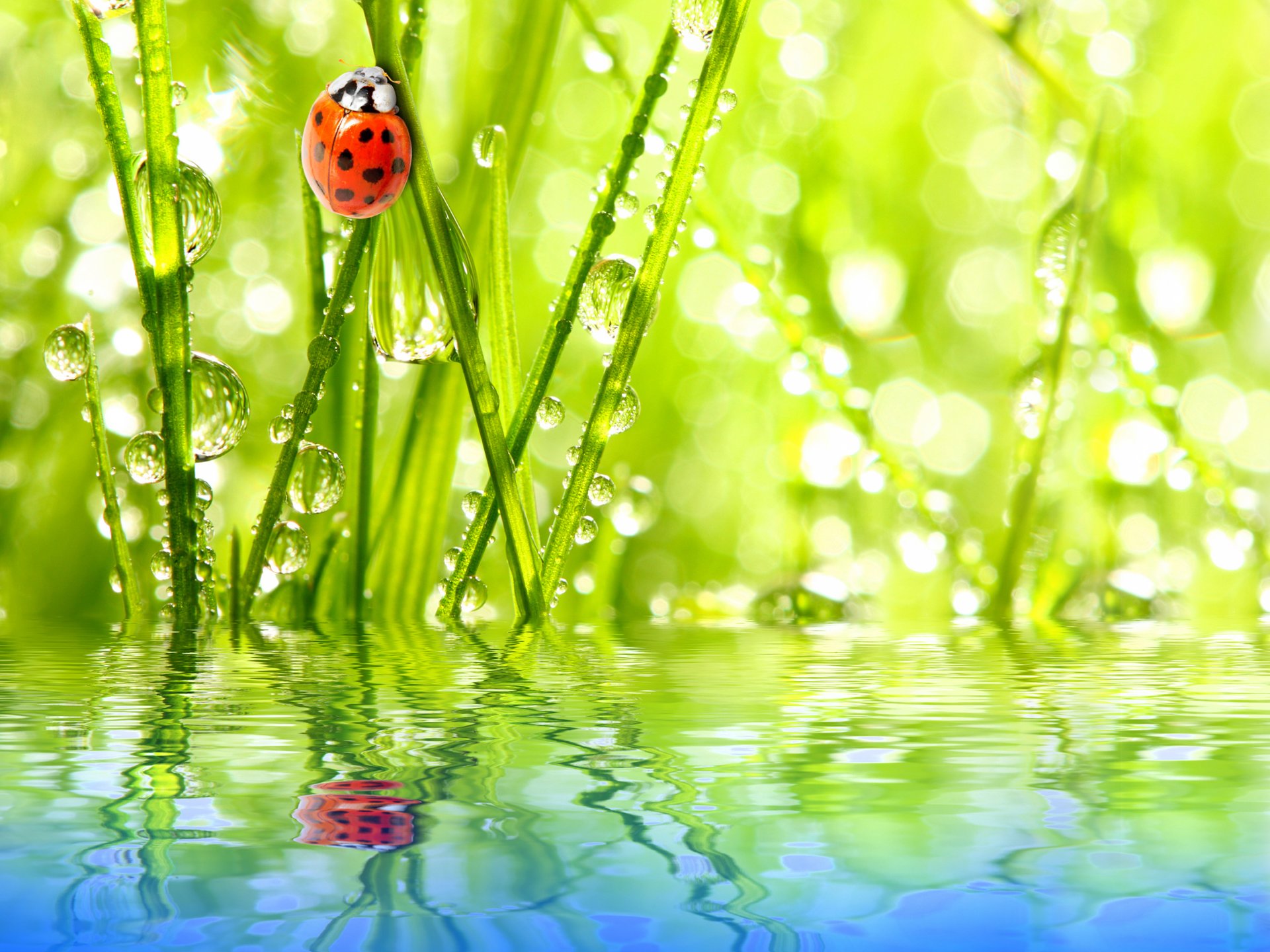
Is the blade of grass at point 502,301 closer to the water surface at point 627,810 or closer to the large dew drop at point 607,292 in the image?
the large dew drop at point 607,292

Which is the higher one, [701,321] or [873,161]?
[873,161]

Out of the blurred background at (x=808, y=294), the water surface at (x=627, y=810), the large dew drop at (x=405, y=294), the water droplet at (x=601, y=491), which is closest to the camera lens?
the water surface at (x=627, y=810)

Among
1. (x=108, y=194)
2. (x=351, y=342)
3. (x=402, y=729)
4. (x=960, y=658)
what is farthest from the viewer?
Answer: (x=108, y=194)

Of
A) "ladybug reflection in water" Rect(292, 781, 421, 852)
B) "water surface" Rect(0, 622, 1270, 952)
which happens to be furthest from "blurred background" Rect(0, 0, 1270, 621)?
"ladybug reflection in water" Rect(292, 781, 421, 852)

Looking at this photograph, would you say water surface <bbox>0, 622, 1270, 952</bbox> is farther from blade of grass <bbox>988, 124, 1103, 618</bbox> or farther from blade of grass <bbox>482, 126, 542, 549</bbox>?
blade of grass <bbox>988, 124, 1103, 618</bbox>

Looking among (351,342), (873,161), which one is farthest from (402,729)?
(873,161)

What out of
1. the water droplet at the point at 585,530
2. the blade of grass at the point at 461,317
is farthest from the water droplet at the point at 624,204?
the water droplet at the point at 585,530

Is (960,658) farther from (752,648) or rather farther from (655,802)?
(655,802)

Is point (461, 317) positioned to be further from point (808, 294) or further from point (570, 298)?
point (808, 294)
